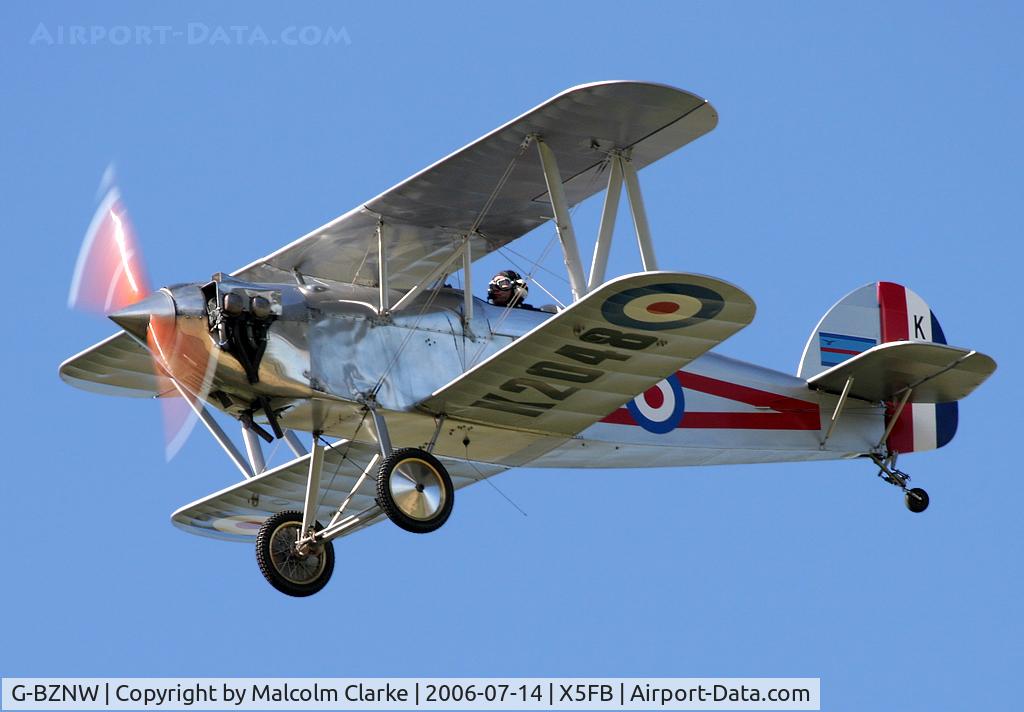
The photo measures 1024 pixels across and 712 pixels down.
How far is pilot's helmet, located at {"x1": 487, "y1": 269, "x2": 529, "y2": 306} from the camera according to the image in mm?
14953

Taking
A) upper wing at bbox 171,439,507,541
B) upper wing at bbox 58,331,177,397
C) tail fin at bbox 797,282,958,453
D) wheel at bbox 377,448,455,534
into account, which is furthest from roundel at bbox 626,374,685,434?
Answer: upper wing at bbox 58,331,177,397

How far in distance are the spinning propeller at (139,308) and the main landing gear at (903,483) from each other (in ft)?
20.4

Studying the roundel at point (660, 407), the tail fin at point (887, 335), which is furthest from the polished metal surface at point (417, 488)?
the tail fin at point (887, 335)

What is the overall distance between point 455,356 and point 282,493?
7.90ft

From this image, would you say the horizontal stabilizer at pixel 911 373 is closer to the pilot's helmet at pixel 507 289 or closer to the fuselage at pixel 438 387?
the fuselage at pixel 438 387

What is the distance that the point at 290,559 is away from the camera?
14492 millimetres

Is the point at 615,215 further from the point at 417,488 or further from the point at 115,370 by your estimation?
the point at 115,370

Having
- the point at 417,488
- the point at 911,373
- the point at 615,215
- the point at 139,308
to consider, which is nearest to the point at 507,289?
the point at 615,215

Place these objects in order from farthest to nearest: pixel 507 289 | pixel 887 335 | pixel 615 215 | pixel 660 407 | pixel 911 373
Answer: pixel 887 335
pixel 911 373
pixel 660 407
pixel 507 289
pixel 615 215

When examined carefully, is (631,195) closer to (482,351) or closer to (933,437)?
(482,351)

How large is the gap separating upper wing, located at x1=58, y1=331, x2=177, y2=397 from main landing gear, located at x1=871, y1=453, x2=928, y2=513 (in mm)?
6336

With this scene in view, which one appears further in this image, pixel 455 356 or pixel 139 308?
pixel 455 356

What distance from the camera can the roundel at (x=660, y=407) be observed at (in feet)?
50.9

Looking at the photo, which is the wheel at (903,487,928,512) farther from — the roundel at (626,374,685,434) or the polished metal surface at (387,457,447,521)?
the polished metal surface at (387,457,447,521)
